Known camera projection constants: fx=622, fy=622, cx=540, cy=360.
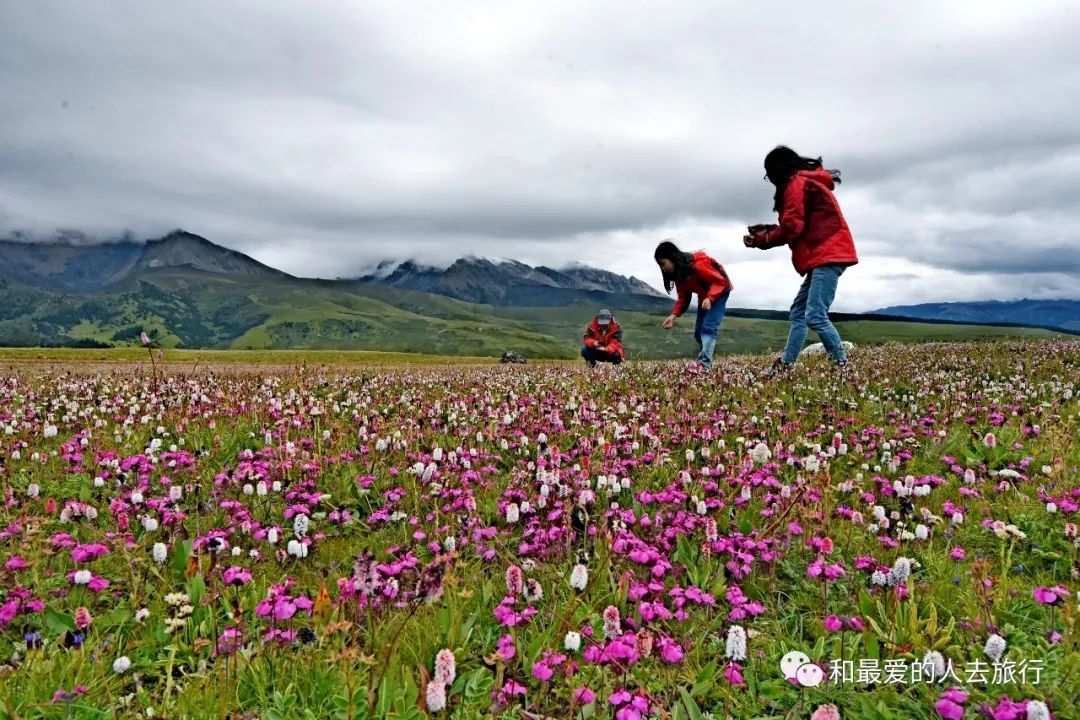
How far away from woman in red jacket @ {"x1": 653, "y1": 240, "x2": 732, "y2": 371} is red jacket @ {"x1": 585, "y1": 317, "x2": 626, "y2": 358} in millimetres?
5925

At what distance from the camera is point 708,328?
54.9 ft

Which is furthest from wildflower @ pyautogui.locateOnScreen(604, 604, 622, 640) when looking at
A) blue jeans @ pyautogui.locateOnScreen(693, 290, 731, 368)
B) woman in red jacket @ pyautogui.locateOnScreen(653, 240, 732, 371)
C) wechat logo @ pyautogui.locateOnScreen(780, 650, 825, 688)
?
woman in red jacket @ pyautogui.locateOnScreen(653, 240, 732, 371)

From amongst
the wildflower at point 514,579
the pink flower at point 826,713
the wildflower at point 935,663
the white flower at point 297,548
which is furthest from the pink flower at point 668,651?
the white flower at point 297,548

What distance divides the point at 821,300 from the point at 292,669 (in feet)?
39.8

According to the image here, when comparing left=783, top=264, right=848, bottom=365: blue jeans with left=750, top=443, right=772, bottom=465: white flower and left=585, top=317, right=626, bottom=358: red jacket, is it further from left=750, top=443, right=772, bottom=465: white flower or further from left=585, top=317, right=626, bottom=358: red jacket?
left=585, top=317, right=626, bottom=358: red jacket

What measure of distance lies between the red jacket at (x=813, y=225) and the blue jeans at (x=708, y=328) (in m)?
3.74

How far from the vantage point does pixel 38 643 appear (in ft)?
11.5

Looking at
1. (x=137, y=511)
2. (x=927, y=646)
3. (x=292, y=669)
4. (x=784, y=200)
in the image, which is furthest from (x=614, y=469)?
(x=784, y=200)

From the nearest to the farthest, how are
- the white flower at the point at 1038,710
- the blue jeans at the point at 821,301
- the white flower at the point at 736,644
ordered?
the white flower at the point at 1038,710
the white flower at the point at 736,644
the blue jeans at the point at 821,301

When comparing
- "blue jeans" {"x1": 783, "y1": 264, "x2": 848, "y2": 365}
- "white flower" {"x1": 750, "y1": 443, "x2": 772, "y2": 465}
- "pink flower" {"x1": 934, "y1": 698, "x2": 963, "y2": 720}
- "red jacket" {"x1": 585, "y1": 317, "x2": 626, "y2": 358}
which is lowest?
"pink flower" {"x1": 934, "y1": 698, "x2": 963, "y2": 720}

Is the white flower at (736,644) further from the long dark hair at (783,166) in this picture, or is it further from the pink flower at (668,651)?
the long dark hair at (783,166)

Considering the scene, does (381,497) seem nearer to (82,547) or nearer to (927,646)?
(82,547)

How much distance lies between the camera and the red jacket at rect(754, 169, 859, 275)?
1242cm

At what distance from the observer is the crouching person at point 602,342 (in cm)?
2275
